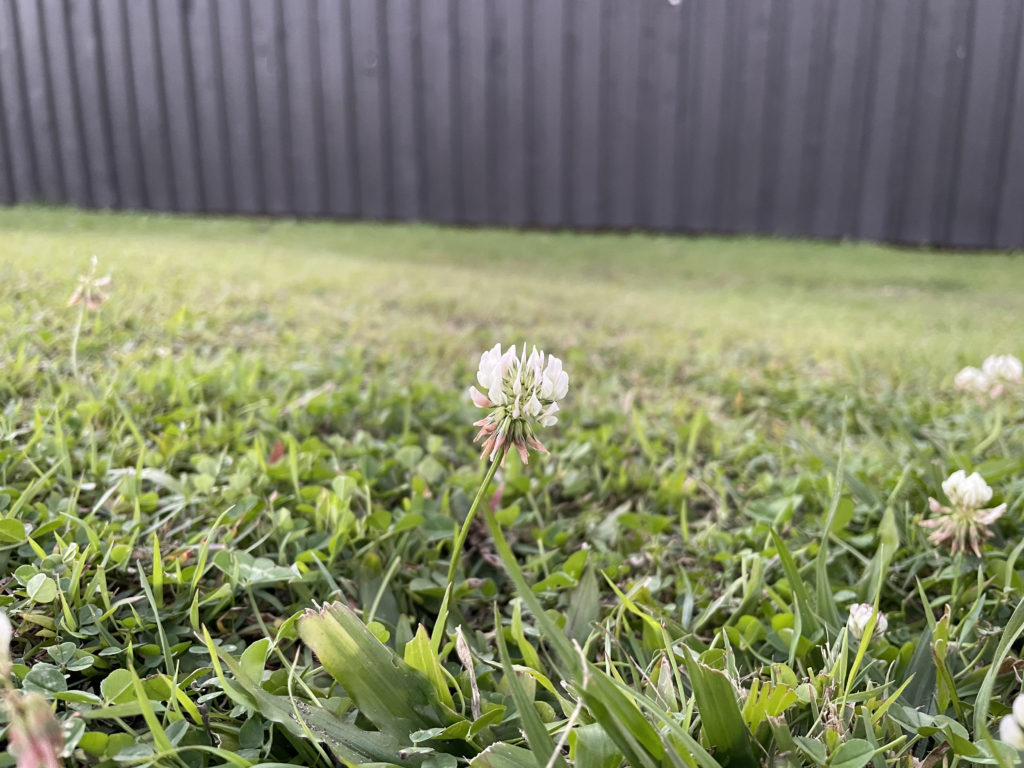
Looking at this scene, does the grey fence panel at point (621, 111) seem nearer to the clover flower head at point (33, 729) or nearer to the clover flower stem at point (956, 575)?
the clover flower stem at point (956, 575)

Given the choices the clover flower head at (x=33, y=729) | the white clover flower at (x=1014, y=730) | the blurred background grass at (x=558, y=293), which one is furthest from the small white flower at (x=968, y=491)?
the blurred background grass at (x=558, y=293)

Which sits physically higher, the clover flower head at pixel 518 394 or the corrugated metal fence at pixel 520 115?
the corrugated metal fence at pixel 520 115

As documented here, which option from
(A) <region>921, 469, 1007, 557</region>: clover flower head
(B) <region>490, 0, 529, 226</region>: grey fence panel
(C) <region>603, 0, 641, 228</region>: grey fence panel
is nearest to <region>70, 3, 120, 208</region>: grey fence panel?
(B) <region>490, 0, 529, 226</region>: grey fence panel

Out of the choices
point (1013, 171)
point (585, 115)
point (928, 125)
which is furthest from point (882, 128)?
point (585, 115)

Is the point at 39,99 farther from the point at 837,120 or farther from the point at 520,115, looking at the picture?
the point at 837,120

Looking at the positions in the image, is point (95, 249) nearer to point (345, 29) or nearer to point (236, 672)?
point (236, 672)

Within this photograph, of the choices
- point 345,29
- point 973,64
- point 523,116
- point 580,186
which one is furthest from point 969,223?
point 345,29

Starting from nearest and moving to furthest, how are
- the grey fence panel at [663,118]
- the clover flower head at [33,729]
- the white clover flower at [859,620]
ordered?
the clover flower head at [33,729]
the white clover flower at [859,620]
the grey fence panel at [663,118]
